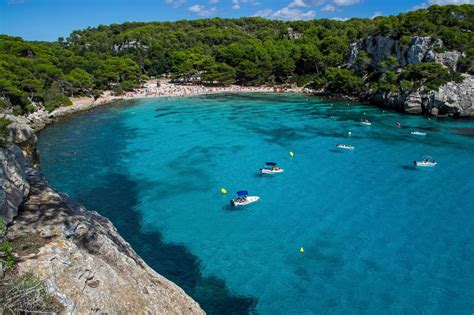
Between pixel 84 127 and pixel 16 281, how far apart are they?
186ft

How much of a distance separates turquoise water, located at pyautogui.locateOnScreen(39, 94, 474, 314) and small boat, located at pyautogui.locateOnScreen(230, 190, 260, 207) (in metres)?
0.55

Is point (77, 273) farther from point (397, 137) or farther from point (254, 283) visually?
point (397, 137)

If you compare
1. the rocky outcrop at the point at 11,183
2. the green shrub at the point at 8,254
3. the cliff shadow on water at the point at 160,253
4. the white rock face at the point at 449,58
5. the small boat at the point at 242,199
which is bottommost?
the cliff shadow on water at the point at 160,253

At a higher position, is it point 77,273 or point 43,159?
point 77,273

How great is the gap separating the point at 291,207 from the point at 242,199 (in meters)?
A: 4.53

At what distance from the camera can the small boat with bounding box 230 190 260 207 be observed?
3247 cm

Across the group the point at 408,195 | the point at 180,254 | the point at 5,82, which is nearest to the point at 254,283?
the point at 180,254

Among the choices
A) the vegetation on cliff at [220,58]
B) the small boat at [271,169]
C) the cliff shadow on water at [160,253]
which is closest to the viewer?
the cliff shadow on water at [160,253]

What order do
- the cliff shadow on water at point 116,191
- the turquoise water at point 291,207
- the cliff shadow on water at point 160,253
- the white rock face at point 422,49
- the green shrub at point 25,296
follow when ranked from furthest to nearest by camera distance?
the white rock face at point 422,49
the turquoise water at point 291,207
the cliff shadow on water at point 116,191
the cliff shadow on water at point 160,253
the green shrub at point 25,296

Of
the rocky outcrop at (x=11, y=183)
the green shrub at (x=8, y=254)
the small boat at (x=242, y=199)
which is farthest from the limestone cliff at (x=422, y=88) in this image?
the green shrub at (x=8, y=254)

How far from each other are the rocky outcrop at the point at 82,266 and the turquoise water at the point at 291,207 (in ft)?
25.3

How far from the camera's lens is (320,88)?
9800 centimetres

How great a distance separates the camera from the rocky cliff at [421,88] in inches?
2608

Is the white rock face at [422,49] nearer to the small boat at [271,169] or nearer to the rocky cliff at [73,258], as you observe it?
the small boat at [271,169]
